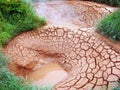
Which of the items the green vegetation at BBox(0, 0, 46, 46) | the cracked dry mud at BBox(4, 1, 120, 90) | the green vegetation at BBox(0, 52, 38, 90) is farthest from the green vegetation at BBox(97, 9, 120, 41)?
the green vegetation at BBox(0, 52, 38, 90)

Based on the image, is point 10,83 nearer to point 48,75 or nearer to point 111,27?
point 48,75

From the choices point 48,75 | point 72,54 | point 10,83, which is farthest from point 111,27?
point 10,83

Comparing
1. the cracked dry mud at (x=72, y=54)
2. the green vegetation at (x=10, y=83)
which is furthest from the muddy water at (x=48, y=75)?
the green vegetation at (x=10, y=83)

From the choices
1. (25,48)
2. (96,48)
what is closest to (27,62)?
(25,48)

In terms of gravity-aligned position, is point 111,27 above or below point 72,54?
above

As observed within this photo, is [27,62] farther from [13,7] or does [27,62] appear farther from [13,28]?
[13,7]
